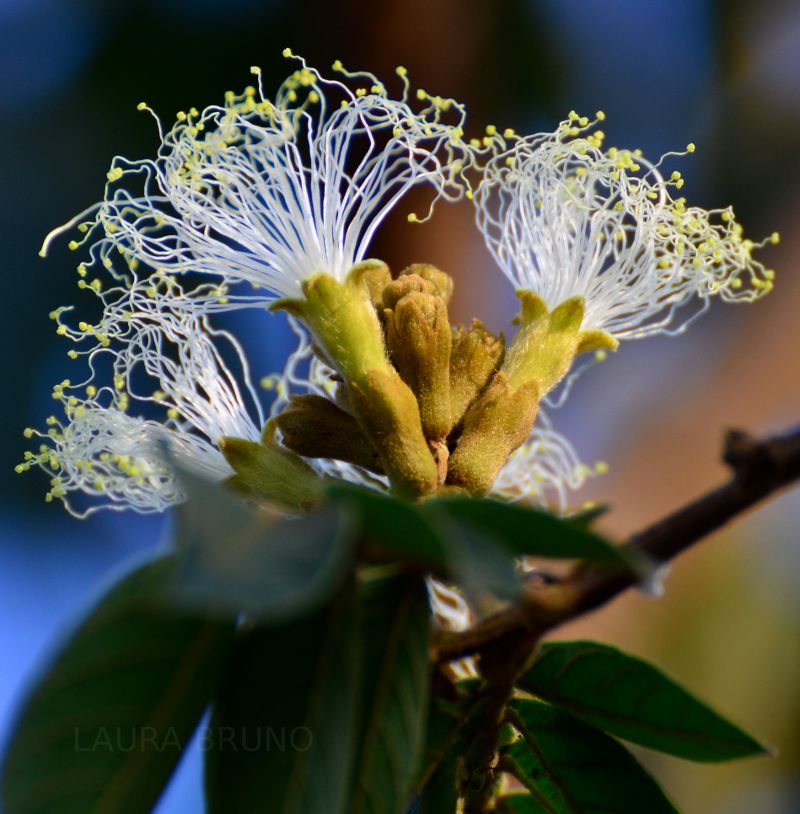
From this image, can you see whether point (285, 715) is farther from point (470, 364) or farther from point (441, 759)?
point (470, 364)

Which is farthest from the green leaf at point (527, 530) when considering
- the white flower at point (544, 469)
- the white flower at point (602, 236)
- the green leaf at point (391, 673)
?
the white flower at point (544, 469)

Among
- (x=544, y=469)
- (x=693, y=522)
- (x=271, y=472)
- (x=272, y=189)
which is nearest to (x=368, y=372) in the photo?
(x=271, y=472)

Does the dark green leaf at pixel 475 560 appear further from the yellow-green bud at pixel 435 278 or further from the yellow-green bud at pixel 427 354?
the yellow-green bud at pixel 435 278

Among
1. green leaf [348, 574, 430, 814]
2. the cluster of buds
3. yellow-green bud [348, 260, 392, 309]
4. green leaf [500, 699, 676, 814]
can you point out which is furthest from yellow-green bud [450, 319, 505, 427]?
green leaf [348, 574, 430, 814]

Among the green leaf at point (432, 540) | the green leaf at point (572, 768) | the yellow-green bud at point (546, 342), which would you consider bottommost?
the green leaf at point (572, 768)

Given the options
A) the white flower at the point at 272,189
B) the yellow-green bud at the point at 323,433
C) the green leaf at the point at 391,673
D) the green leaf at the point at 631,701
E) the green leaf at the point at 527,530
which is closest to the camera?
the green leaf at the point at 527,530

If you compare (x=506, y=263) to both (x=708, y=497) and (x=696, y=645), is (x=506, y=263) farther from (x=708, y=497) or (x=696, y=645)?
(x=696, y=645)

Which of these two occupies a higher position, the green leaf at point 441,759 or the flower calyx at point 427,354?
the flower calyx at point 427,354
